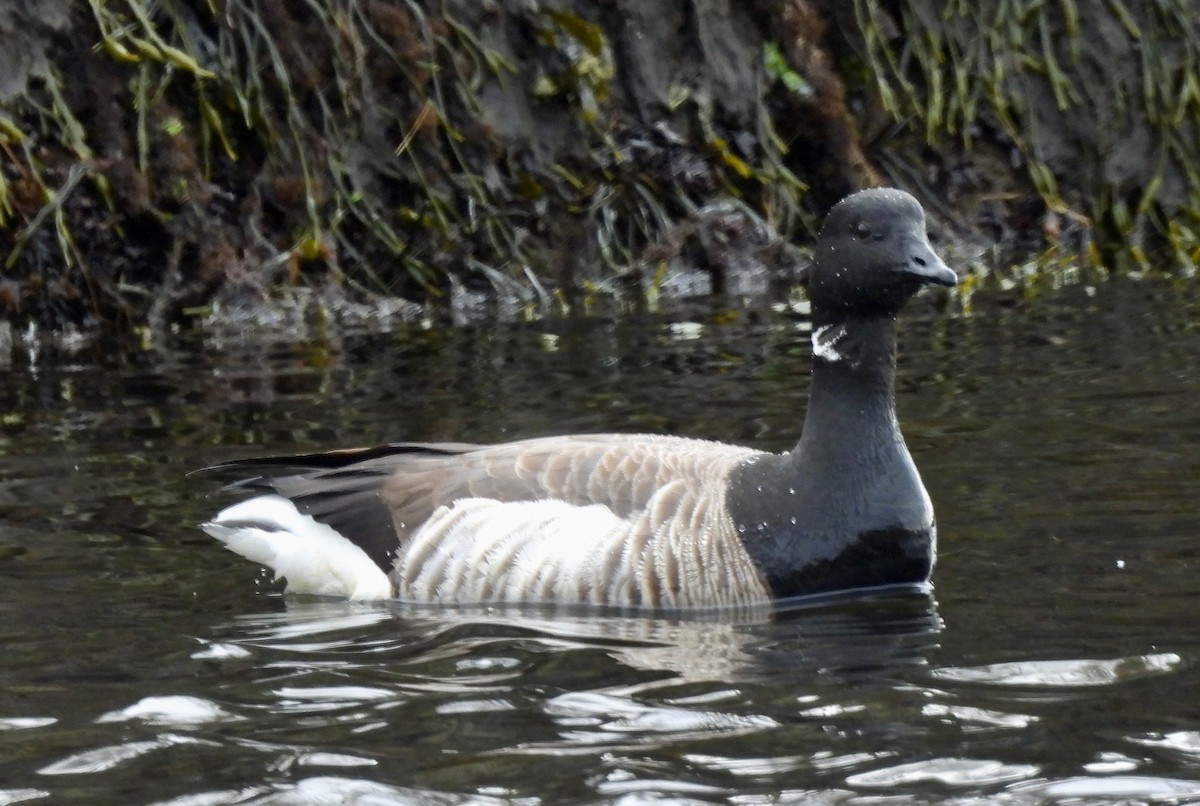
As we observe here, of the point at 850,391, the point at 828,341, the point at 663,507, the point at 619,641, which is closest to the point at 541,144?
the point at 828,341

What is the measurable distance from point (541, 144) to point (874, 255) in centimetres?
838

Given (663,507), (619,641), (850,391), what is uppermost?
(850,391)

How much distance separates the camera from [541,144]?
1513 centimetres

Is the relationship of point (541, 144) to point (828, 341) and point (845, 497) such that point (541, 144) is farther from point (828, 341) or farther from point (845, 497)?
point (845, 497)

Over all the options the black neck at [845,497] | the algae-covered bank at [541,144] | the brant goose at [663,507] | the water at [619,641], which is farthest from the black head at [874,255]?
the algae-covered bank at [541,144]

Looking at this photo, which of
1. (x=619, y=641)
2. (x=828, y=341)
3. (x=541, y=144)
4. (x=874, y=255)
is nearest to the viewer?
(x=619, y=641)

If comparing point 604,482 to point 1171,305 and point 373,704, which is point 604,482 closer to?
point 373,704

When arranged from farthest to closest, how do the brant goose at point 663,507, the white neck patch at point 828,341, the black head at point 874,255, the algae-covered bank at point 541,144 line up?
the algae-covered bank at point 541,144, the white neck patch at point 828,341, the black head at point 874,255, the brant goose at point 663,507

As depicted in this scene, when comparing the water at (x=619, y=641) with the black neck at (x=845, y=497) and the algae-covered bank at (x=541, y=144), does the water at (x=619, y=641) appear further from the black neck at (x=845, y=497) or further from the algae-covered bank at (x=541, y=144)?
the algae-covered bank at (x=541, y=144)

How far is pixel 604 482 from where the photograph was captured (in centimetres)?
695

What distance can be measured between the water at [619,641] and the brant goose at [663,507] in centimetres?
19

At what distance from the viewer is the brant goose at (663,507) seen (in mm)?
6730

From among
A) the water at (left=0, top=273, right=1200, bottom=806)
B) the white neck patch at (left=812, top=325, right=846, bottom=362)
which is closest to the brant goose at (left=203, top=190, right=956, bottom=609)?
the white neck patch at (left=812, top=325, right=846, bottom=362)

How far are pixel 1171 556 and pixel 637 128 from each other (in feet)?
30.7
